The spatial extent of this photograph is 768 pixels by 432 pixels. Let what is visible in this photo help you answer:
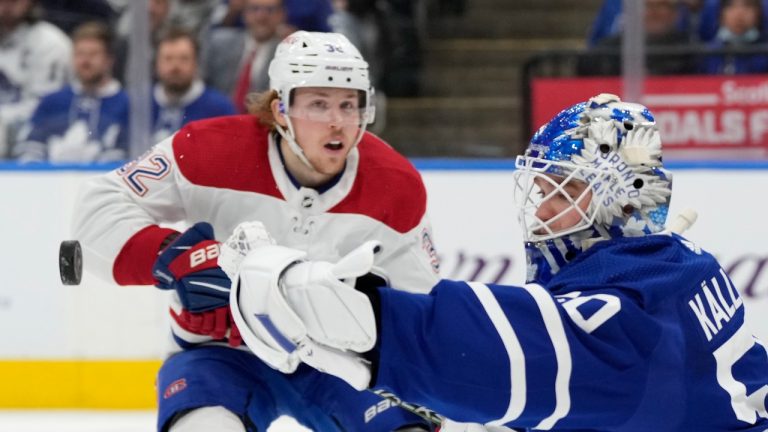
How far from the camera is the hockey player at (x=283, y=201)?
2.80 metres

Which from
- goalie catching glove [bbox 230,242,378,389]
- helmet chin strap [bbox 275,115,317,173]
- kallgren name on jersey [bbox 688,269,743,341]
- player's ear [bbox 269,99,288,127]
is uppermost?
player's ear [bbox 269,99,288,127]

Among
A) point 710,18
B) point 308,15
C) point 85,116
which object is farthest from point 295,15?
point 710,18

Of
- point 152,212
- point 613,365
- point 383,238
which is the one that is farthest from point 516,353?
point 152,212

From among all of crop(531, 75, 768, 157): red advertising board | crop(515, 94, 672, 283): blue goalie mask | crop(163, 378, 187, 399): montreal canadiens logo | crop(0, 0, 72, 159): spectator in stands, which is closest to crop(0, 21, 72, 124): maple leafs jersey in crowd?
crop(0, 0, 72, 159): spectator in stands

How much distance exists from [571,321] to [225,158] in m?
1.36

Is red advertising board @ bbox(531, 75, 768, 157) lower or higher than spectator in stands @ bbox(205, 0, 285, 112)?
lower

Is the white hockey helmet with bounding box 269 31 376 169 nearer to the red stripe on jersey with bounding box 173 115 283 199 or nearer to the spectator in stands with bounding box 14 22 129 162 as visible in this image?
the red stripe on jersey with bounding box 173 115 283 199

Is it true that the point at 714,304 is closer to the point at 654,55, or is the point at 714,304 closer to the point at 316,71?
the point at 316,71

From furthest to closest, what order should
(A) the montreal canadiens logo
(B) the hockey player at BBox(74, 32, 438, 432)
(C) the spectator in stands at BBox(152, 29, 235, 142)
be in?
(C) the spectator in stands at BBox(152, 29, 235, 142) < (B) the hockey player at BBox(74, 32, 438, 432) < (A) the montreal canadiens logo

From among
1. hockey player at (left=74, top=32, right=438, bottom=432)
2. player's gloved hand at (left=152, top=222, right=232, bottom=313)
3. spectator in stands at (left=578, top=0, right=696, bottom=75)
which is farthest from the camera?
spectator in stands at (left=578, top=0, right=696, bottom=75)

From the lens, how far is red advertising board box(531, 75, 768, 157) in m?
4.92

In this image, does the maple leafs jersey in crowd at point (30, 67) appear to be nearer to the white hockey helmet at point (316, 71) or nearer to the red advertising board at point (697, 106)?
the red advertising board at point (697, 106)

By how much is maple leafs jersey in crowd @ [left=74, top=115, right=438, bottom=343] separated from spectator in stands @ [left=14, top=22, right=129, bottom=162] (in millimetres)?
2056

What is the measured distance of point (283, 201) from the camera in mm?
2904
